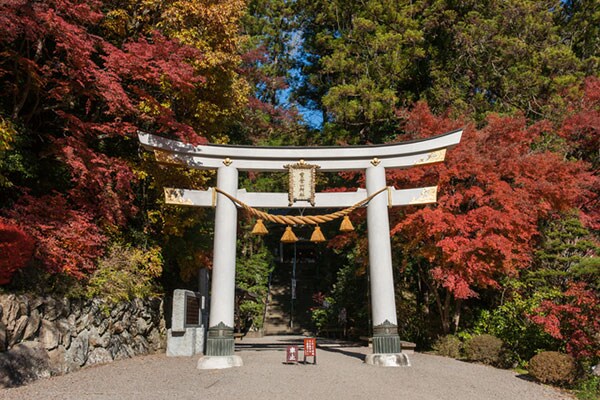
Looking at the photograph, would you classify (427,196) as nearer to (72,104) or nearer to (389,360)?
(389,360)

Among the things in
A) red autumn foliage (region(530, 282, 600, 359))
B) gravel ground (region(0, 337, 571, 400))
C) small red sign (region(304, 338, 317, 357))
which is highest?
red autumn foliage (region(530, 282, 600, 359))

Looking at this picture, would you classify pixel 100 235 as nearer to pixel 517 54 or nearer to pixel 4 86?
pixel 4 86

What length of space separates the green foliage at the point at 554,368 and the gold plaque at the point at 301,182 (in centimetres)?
569

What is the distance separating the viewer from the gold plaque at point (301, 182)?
10.3 metres

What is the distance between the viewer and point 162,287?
1309 centimetres

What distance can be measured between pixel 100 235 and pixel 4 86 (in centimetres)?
383

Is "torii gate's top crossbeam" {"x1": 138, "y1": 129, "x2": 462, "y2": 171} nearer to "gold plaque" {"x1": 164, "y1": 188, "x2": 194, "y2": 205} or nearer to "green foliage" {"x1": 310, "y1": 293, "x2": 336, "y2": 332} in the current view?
"gold plaque" {"x1": 164, "y1": 188, "x2": 194, "y2": 205}

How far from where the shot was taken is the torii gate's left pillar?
9.01 meters

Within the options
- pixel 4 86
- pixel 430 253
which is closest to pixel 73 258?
pixel 4 86

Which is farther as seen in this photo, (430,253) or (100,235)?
(430,253)

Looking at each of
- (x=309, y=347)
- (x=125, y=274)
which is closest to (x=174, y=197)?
(x=125, y=274)

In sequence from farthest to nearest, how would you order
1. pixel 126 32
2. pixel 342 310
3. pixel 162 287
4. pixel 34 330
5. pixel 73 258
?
pixel 342 310, pixel 162 287, pixel 126 32, pixel 73 258, pixel 34 330

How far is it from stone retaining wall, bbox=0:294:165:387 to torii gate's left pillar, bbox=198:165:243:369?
2.32 m

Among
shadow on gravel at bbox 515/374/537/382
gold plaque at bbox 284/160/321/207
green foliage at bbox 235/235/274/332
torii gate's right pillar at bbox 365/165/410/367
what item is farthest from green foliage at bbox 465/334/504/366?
green foliage at bbox 235/235/274/332
